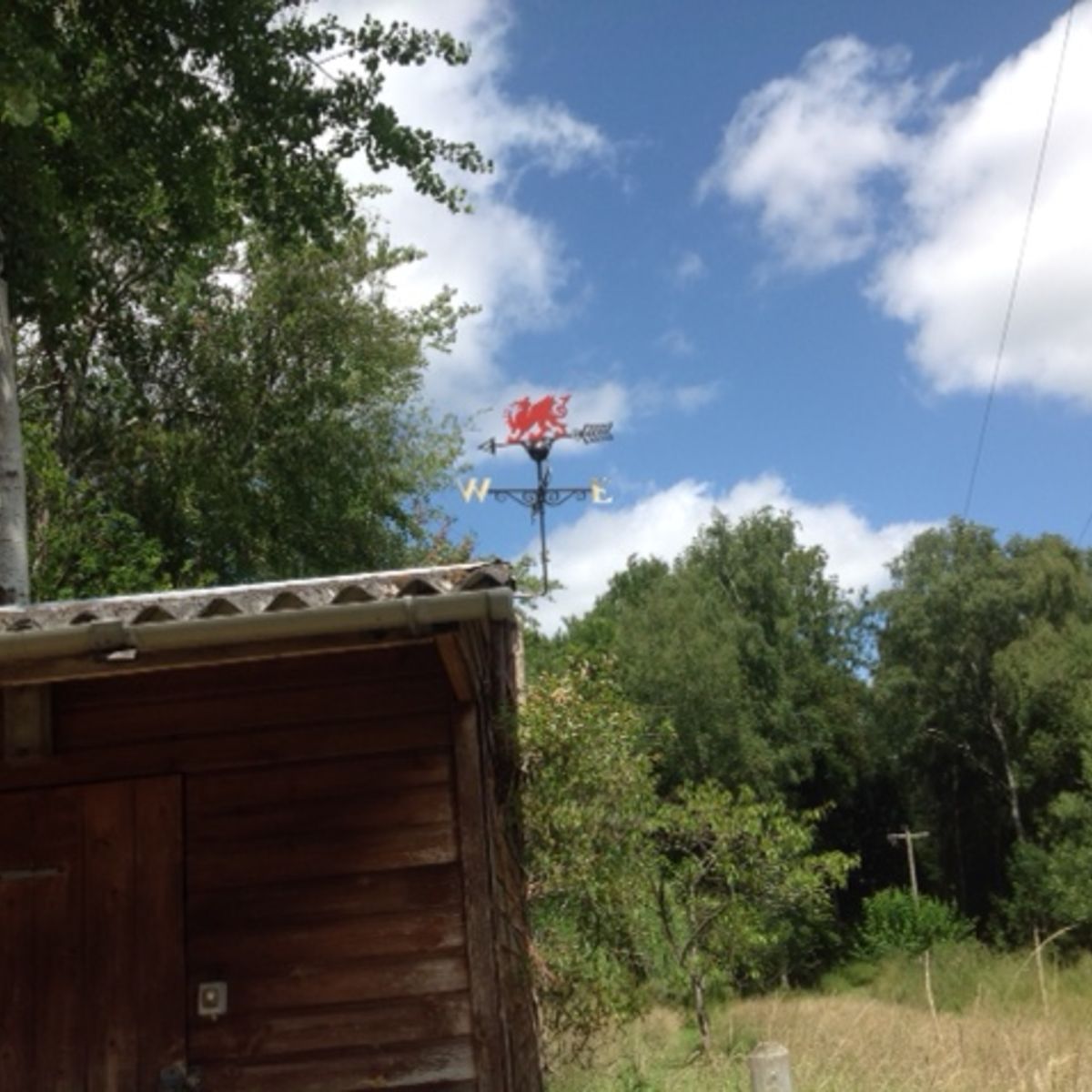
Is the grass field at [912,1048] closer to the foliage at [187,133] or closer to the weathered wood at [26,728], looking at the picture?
the weathered wood at [26,728]

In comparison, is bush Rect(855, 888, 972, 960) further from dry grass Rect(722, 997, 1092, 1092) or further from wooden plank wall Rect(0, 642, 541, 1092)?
wooden plank wall Rect(0, 642, 541, 1092)

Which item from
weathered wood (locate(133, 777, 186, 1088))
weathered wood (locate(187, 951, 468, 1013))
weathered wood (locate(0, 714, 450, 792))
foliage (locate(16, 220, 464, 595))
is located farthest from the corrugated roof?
foliage (locate(16, 220, 464, 595))

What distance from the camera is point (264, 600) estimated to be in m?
4.30

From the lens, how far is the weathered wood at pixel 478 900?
5.12 metres

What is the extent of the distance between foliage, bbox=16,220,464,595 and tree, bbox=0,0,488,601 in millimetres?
7577

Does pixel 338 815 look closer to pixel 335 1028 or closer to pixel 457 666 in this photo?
pixel 335 1028

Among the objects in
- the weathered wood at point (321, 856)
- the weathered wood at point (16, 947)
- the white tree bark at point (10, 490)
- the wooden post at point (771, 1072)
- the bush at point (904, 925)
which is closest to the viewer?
the wooden post at point (771, 1072)

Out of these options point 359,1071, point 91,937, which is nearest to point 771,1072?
point 359,1071

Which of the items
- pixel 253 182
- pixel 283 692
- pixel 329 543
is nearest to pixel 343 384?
pixel 329 543

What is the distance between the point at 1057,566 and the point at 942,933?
1231cm

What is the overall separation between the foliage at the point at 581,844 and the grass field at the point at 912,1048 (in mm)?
1196

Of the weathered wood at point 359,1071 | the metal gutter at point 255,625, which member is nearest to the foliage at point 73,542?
the weathered wood at point 359,1071

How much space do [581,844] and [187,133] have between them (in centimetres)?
664

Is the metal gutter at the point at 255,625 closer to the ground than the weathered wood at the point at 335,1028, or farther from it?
farther from it
